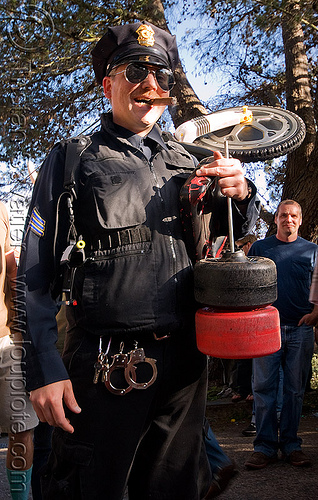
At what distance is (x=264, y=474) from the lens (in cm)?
384

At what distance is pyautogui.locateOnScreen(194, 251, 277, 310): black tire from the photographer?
5.10 ft

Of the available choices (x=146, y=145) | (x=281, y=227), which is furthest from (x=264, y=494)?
(x=146, y=145)

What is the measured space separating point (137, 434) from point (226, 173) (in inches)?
36.1

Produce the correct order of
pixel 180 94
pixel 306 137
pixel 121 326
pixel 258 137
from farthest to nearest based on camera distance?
pixel 180 94 → pixel 306 137 → pixel 258 137 → pixel 121 326

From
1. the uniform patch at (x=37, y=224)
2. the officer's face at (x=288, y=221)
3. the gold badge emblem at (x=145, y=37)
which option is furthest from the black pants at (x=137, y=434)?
the officer's face at (x=288, y=221)

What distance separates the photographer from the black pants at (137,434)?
5.36 feet

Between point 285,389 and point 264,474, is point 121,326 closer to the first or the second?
point 264,474

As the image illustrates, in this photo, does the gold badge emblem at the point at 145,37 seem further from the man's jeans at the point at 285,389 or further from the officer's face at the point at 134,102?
the man's jeans at the point at 285,389

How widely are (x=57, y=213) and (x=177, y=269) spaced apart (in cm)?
45

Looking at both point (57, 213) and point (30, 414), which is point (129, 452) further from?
point (30, 414)

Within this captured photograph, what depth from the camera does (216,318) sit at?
1558 mm

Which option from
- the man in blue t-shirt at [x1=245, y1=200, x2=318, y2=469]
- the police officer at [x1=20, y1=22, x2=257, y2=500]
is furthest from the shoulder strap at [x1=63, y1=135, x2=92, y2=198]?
the man in blue t-shirt at [x1=245, y1=200, x2=318, y2=469]

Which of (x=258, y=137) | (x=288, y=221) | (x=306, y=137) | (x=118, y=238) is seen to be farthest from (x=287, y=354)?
(x=306, y=137)

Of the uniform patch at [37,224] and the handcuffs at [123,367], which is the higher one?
the uniform patch at [37,224]
